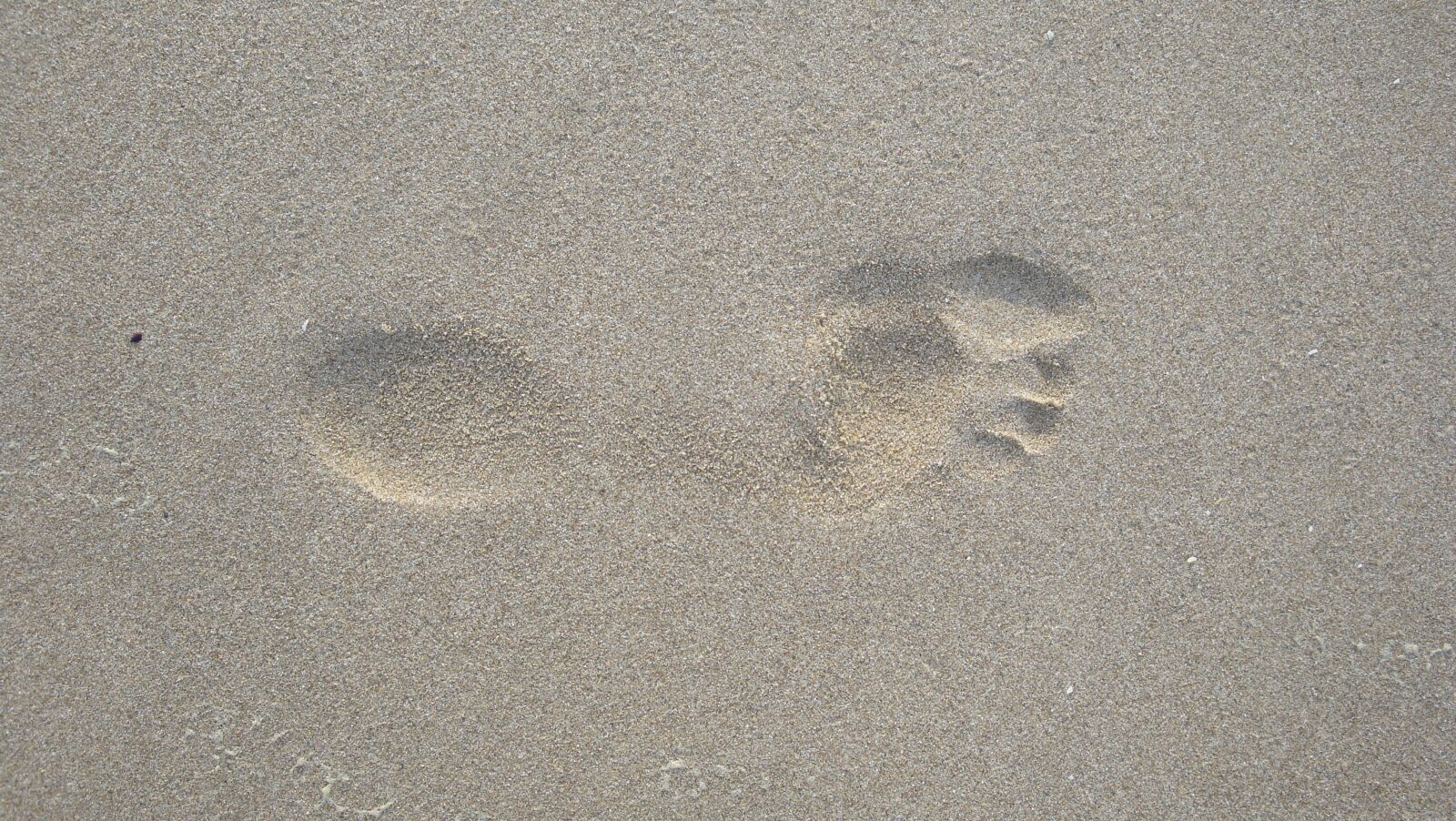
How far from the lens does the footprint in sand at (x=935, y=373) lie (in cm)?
141

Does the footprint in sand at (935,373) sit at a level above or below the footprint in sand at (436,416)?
above

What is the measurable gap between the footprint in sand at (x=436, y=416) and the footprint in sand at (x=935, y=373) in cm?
51

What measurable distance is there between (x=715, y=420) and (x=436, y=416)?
1.70 feet

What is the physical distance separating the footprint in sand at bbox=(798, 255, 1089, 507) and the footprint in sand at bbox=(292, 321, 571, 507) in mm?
508

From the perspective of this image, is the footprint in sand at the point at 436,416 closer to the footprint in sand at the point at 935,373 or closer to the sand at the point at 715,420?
the sand at the point at 715,420

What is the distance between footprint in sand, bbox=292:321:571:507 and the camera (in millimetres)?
1413

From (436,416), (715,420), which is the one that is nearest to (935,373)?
(715,420)

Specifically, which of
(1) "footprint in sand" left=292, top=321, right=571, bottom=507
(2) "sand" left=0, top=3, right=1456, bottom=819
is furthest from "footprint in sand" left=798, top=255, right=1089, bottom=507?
(1) "footprint in sand" left=292, top=321, right=571, bottom=507

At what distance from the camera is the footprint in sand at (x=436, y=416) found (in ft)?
4.64

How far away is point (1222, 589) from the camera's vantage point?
4.65 feet

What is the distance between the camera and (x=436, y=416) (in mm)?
1413

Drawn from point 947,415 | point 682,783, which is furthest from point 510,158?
point 682,783

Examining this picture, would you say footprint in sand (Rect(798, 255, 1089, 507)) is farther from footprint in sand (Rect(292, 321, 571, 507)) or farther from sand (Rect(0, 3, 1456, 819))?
footprint in sand (Rect(292, 321, 571, 507))

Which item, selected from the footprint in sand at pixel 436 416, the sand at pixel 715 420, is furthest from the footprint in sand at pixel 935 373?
the footprint in sand at pixel 436 416
